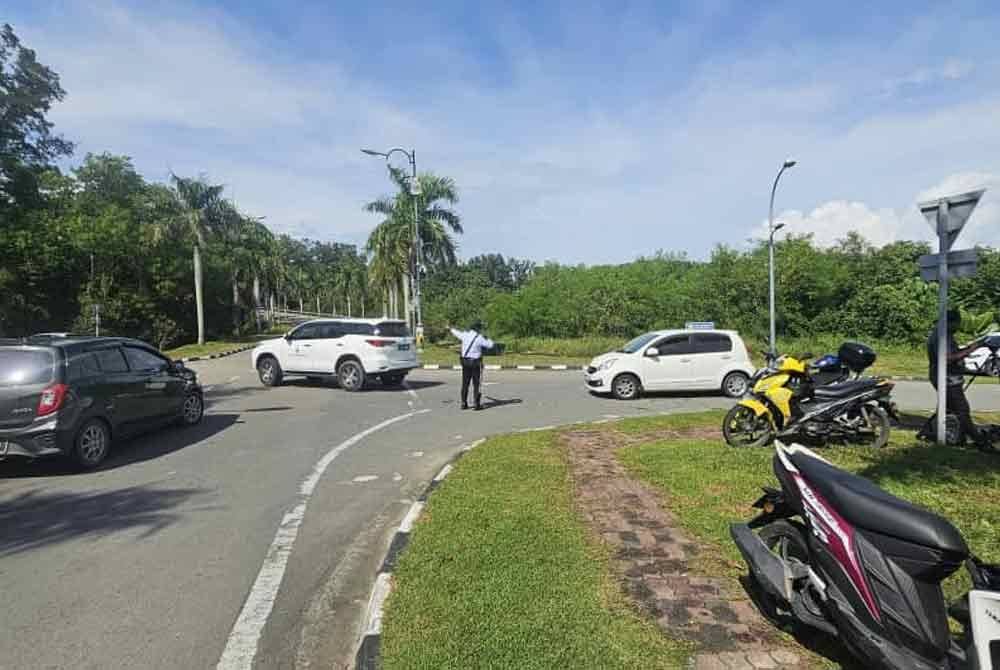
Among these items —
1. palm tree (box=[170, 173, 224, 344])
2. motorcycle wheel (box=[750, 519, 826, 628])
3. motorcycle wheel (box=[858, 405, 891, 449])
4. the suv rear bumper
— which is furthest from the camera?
palm tree (box=[170, 173, 224, 344])

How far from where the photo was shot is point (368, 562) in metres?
4.36

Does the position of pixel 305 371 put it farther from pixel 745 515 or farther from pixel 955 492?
pixel 955 492

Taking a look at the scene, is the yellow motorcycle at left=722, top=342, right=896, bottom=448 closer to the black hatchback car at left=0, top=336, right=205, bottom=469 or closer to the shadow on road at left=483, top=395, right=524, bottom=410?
the shadow on road at left=483, top=395, right=524, bottom=410

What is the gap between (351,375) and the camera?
14.3 meters

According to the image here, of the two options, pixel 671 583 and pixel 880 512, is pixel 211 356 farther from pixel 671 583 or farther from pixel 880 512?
pixel 880 512

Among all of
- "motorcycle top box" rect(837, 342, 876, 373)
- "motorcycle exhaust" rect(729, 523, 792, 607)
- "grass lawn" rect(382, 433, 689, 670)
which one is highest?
"motorcycle top box" rect(837, 342, 876, 373)

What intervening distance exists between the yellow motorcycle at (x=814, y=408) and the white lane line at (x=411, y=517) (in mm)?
4315

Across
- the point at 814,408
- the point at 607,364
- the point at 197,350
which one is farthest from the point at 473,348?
the point at 197,350

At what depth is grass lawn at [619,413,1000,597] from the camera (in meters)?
4.29

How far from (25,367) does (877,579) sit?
8.41 m

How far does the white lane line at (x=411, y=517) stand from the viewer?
15.6ft

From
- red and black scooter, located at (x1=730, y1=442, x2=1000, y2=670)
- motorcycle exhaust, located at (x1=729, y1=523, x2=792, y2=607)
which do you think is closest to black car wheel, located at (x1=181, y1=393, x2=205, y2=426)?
motorcycle exhaust, located at (x1=729, y1=523, x2=792, y2=607)

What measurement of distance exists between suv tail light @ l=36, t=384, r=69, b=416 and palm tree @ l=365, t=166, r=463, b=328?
23.3 m

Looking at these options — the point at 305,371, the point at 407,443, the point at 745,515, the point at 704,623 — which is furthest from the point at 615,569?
the point at 305,371
